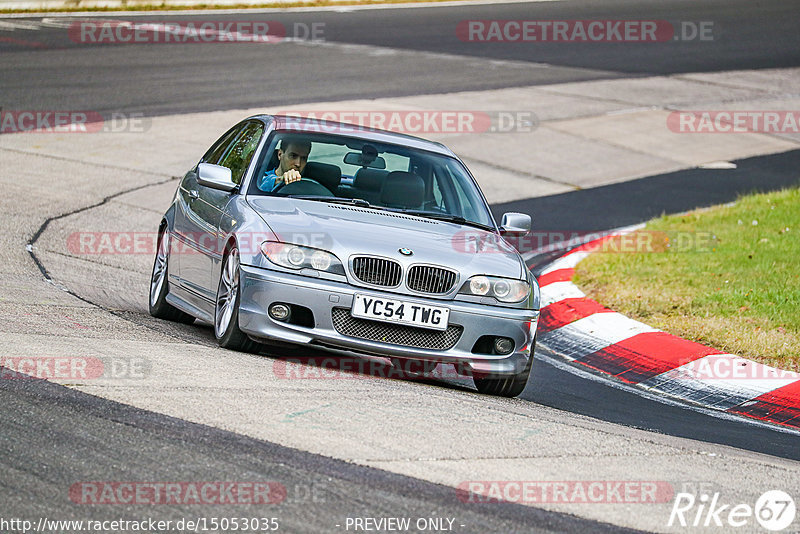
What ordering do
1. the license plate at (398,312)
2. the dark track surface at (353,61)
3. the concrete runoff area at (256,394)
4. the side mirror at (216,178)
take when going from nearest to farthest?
the concrete runoff area at (256,394) < the license plate at (398,312) < the side mirror at (216,178) < the dark track surface at (353,61)

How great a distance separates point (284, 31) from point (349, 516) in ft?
80.0

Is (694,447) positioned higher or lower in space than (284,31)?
lower

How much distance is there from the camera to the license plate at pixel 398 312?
684 cm

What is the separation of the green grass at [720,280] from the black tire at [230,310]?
3.74m

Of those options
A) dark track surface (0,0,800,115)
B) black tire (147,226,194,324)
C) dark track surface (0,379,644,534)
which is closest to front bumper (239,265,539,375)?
dark track surface (0,379,644,534)

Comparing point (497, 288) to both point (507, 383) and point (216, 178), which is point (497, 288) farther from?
point (216, 178)

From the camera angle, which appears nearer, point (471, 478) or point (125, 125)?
point (471, 478)

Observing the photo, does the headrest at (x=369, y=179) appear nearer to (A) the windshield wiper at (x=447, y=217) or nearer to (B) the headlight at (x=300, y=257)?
(A) the windshield wiper at (x=447, y=217)

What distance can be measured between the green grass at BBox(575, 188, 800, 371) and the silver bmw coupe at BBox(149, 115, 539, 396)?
6.70ft

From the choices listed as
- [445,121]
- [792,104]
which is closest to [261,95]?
[445,121]

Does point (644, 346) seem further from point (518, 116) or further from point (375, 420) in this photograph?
point (518, 116)

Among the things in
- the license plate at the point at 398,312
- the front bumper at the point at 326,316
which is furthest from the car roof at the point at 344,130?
the license plate at the point at 398,312

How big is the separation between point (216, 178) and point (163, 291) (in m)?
1.27

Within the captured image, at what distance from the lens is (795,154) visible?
63.8ft
